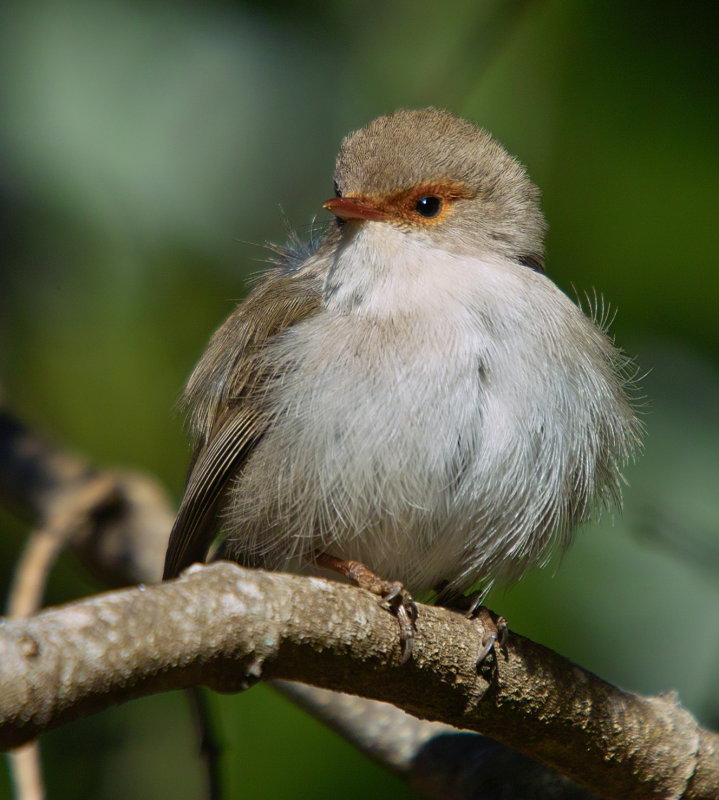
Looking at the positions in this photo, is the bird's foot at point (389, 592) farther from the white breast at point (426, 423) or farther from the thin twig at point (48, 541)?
the thin twig at point (48, 541)

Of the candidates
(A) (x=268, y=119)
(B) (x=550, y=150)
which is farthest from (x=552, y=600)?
(A) (x=268, y=119)

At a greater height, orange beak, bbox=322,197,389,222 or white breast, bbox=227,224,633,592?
orange beak, bbox=322,197,389,222

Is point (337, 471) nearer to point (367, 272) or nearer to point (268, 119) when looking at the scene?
point (367, 272)

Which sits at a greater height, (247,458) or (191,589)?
→ (247,458)

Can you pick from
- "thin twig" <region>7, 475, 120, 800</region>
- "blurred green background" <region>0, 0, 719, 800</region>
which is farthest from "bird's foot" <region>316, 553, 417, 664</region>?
"thin twig" <region>7, 475, 120, 800</region>

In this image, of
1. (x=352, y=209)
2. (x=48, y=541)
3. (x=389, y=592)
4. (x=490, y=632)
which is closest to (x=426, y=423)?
(x=389, y=592)

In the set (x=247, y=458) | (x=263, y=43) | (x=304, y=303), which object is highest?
(x=263, y=43)

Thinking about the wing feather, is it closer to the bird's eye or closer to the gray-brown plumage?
the gray-brown plumage
